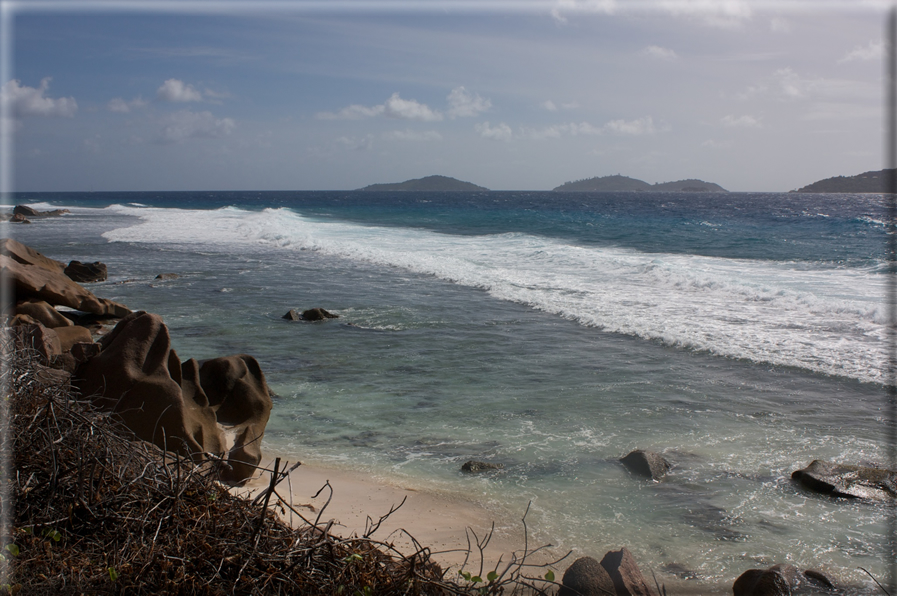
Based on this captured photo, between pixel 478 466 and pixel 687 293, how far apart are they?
36.5 ft

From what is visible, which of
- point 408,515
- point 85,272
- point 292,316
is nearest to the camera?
point 408,515

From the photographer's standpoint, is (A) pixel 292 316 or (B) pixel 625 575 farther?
(A) pixel 292 316

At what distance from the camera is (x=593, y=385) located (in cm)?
838

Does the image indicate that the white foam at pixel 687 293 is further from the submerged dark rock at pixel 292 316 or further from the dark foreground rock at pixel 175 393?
the dark foreground rock at pixel 175 393

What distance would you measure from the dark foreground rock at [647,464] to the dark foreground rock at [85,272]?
15.4 meters

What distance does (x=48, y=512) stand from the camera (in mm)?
2826

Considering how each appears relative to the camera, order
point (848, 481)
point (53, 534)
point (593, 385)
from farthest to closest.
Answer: point (593, 385) → point (848, 481) → point (53, 534)

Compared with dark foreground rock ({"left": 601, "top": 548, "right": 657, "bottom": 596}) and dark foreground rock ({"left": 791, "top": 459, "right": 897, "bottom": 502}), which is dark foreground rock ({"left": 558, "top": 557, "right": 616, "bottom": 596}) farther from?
dark foreground rock ({"left": 791, "top": 459, "right": 897, "bottom": 502})

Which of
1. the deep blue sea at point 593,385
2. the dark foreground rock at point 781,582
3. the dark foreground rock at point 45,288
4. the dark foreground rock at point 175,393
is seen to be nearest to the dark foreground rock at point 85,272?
the deep blue sea at point 593,385

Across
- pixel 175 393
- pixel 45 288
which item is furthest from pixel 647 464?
pixel 45 288

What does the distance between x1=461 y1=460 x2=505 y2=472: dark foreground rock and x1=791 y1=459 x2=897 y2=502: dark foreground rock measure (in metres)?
2.72

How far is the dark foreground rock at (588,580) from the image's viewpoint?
3678 mm

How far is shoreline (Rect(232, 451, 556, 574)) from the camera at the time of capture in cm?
444

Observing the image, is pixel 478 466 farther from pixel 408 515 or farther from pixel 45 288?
pixel 45 288
